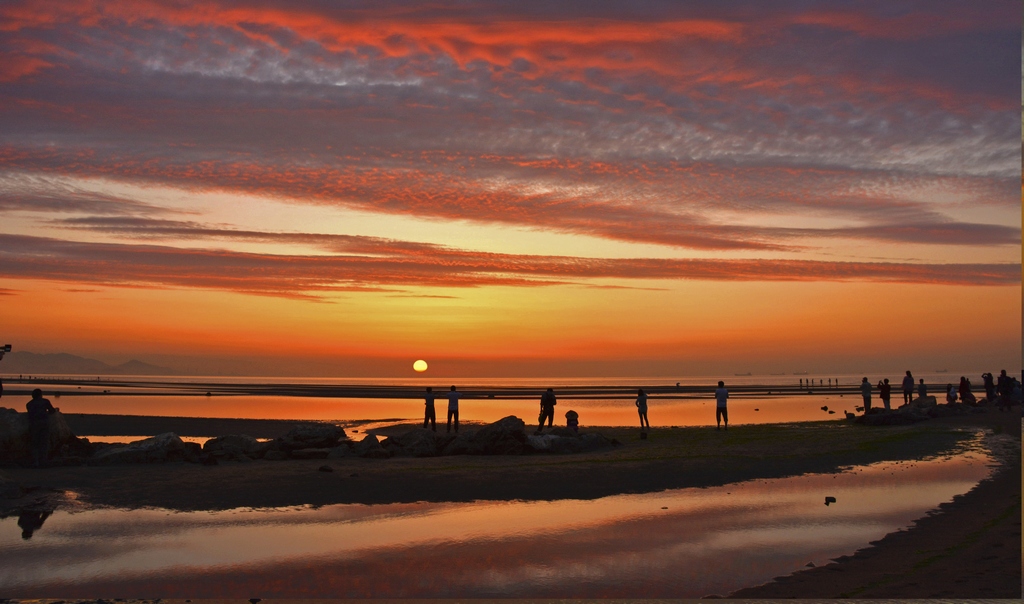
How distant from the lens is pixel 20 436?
25.8 m

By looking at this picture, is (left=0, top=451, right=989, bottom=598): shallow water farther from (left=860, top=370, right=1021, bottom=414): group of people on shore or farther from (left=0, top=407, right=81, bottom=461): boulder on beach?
(left=860, top=370, right=1021, bottom=414): group of people on shore

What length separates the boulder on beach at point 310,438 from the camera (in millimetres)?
28797

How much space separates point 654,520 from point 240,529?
9179 mm

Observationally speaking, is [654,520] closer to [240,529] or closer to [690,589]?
[690,589]

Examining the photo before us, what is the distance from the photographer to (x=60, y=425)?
1069 inches

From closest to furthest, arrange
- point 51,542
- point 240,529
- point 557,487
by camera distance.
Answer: point 51,542, point 240,529, point 557,487

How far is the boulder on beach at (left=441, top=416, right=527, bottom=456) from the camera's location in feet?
94.7

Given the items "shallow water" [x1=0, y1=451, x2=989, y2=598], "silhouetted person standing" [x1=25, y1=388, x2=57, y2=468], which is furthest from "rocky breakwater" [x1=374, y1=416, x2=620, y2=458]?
"silhouetted person standing" [x1=25, y1=388, x2=57, y2=468]

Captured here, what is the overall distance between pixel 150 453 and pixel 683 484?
721 inches

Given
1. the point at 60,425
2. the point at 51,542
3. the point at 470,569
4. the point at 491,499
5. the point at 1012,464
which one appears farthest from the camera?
A: the point at 60,425

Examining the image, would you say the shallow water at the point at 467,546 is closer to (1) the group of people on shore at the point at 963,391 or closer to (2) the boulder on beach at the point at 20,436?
(2) the boulder on beach at the point at 20,436

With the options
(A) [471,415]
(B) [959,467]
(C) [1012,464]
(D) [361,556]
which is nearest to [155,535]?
(D) [361,556]

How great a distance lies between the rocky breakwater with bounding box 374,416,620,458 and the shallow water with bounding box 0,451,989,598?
9.26m

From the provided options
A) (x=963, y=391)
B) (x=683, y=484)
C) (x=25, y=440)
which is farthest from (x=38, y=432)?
(x=963, y=391)
